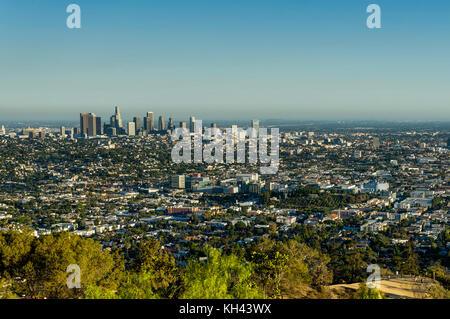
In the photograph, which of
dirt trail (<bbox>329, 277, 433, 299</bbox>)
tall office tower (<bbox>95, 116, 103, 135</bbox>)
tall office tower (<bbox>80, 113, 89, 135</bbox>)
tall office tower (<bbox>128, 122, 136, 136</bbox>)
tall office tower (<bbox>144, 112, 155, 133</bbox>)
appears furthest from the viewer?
tall office tower (<bbox>144, 112, 155, 133</bbox>)

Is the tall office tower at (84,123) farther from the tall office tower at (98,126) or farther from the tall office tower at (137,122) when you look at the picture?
the tall office tower at (137,122)

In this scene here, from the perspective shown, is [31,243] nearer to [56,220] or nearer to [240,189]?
[56,220]

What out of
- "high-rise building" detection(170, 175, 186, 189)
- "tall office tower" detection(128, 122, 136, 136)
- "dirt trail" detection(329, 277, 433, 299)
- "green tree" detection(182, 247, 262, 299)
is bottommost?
"high-rise building" detection(170, 175, 186, 189)

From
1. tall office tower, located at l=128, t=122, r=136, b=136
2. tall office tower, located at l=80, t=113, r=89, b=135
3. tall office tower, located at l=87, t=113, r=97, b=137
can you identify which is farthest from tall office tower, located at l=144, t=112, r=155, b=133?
tall office tower, located at l=80, t=113, r=89, b=135

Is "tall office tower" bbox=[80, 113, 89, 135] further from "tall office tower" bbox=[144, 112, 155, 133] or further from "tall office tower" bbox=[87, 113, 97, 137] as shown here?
"tall office tower" bbox=[144, 112, 155, 133]

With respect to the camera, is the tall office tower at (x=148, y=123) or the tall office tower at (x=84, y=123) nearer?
the tall office tower at (x=84, y=123)

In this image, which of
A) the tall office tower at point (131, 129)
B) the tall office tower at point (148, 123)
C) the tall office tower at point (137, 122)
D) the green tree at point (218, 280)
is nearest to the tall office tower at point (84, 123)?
the tall office tower at point (131, 129)

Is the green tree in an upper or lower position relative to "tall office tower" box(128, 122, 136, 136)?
lower

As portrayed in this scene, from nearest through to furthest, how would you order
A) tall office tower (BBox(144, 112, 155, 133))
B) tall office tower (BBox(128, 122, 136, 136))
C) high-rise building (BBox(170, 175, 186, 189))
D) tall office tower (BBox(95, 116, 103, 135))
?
1. high-rise building (BBox(170, 175, 186, 189))
2. tall office tower (BBox(128, 122, 136, 136))
3. tall office tower (BBox(95, 116, 103, 135))
4. tall office tower (BBox(144, 112, 155, 133))

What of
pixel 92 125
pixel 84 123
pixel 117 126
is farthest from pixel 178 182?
pixel 117 126

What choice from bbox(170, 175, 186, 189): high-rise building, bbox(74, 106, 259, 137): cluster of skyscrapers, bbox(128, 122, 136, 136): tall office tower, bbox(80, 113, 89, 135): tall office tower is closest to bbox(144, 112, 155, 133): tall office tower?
bbox(74, 106, 259, 137): cluster of skyscrapers

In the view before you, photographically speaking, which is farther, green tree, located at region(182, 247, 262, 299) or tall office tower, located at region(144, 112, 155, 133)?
tall office tower, located at region(144, 112, 155, 133)
